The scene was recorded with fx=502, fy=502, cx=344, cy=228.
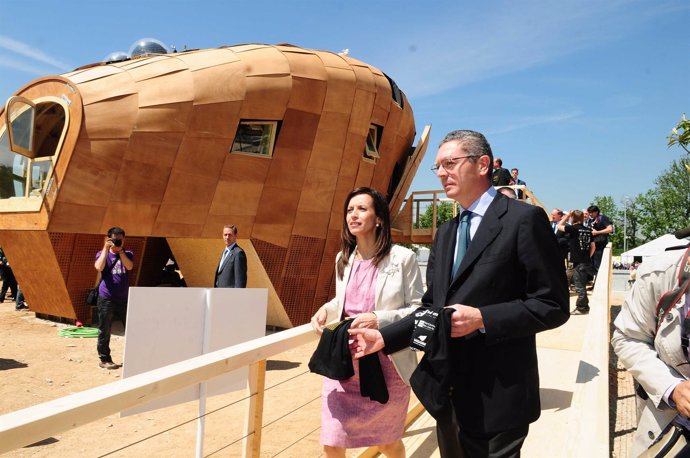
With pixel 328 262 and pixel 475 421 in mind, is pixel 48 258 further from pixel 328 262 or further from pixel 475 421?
pixel 475 421

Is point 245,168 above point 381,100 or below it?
below

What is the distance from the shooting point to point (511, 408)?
194 centimetres

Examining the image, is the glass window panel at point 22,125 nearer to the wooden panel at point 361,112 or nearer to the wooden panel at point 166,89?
the wooden panel at point 166,89

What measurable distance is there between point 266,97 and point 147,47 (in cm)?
530

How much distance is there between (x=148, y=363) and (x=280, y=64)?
10515mm

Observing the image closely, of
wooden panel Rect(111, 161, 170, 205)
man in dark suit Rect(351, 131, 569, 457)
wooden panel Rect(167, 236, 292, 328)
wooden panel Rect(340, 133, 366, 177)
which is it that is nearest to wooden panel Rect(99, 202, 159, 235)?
wooden panel Rect(111, 161, 170, 205)

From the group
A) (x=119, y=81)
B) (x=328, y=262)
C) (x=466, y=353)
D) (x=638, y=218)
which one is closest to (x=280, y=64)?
(x=119, y=81)

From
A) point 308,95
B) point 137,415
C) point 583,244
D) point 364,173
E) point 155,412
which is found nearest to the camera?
point 137,415

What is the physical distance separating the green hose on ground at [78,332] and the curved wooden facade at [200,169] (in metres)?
0.61

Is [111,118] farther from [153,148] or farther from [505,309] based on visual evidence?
[505,309]

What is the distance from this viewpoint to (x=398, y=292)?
2.84 metres

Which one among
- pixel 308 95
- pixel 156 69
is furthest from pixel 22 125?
pixel 308 95

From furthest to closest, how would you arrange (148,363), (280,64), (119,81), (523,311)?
(280,64)
(119,81)
(148,363)
(523,311)

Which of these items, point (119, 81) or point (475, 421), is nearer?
point (475, 421)
